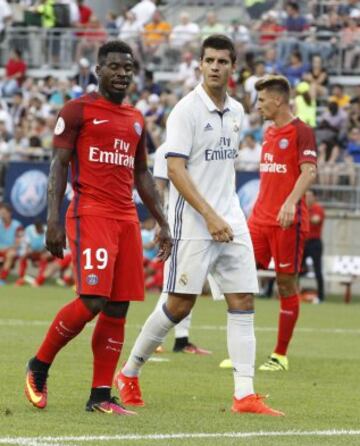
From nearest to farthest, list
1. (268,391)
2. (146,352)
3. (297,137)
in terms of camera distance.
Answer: (146,352)
(268,391)
(297,137)

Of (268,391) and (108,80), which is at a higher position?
(108,80)

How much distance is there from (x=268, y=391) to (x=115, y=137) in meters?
2.87

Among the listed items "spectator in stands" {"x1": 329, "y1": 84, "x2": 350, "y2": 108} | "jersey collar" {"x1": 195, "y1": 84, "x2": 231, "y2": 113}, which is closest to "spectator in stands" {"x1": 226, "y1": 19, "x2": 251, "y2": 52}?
"spectator in stands" {"x1": 329, "y1": 84, "x2": 350, "y2": 108}

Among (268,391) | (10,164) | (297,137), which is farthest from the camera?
(10,164)

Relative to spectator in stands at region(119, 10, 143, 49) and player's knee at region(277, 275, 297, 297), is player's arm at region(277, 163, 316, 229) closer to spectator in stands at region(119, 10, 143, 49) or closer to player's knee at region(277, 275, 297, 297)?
player's knee at region(277, 275, 297, 297)

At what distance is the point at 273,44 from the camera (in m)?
31.5

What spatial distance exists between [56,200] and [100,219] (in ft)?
1.00

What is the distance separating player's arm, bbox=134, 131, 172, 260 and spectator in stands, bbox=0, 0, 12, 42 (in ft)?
88.0

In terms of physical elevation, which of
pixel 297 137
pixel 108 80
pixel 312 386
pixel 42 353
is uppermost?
pixel 108 80

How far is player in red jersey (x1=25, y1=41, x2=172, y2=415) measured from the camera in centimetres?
946

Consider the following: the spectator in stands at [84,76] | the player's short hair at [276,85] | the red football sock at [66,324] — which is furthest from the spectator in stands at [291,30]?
the red football sock at [66,324]

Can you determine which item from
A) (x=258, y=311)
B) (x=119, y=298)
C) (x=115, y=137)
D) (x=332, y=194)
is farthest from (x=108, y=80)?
(x=332, y=194)

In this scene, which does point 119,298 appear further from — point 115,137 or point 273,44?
point 273,44

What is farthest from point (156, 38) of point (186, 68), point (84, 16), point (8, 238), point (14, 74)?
point (8, 238)
